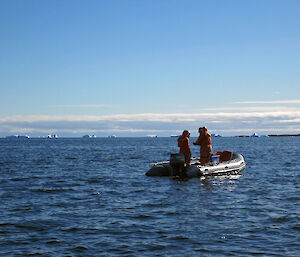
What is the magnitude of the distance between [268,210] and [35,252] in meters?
7.55

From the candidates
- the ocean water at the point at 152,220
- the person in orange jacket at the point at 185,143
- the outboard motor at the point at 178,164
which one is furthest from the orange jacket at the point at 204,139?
the ocean water at the point at 152,220

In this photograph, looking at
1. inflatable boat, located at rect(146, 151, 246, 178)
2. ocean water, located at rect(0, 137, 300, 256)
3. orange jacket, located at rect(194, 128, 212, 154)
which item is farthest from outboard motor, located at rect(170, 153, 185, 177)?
ocean water, located at rect(0, 137, 300, 256)

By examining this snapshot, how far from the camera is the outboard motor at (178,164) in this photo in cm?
2069

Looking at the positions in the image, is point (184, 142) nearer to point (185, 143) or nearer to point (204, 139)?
point (185, 143)

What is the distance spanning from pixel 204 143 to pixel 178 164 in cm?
210

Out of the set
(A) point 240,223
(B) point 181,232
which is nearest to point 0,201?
(B) point 181,232

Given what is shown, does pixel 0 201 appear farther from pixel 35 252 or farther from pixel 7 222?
pixel 35 252

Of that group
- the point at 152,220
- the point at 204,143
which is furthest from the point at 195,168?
the point at 152,220

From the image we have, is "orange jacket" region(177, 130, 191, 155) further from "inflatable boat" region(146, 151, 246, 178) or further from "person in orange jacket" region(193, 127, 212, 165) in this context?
"inflatable boat" region(146, 151, 246, 178)

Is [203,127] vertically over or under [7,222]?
over

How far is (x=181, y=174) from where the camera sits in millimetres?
20766

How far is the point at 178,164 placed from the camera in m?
20.8

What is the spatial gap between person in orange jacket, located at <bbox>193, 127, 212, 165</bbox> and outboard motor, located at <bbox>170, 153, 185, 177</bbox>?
1.14 metres

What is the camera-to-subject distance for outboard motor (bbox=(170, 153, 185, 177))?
67.9ft
